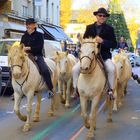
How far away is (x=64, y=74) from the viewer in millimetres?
14508

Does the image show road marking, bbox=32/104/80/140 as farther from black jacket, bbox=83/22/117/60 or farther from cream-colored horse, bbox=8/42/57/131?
black jacket, bbox=83/22/117/60

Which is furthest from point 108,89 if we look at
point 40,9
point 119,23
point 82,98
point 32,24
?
point 119,23

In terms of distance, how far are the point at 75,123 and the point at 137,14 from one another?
64516mm

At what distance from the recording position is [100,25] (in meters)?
10.1

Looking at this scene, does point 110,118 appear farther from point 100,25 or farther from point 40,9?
point 40,9

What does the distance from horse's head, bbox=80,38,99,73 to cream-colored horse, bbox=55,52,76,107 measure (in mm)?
4920

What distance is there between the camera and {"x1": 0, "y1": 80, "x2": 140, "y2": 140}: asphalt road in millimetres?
9742

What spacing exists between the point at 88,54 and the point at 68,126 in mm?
2542

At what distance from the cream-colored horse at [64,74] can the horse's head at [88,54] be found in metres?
4.92

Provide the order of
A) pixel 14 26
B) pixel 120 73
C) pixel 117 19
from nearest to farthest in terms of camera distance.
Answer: pixel 120 73, pixel 14 26, pixel 117 19

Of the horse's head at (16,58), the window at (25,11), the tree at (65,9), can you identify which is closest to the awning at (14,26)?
the window at (25,11)

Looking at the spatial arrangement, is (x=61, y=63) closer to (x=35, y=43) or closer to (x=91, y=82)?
(x=35, y=43)

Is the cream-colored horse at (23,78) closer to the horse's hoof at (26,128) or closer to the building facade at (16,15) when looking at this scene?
the horse's hoof at (26,128)

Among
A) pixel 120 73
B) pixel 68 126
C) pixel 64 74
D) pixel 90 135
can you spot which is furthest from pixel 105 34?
pixel 120 73
